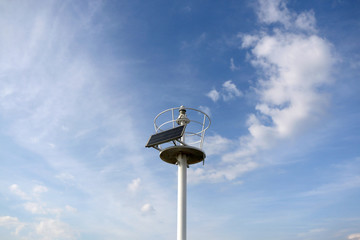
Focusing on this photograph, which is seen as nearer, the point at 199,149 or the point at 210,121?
the point at 199,149

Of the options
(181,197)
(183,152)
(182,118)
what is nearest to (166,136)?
(183,152)

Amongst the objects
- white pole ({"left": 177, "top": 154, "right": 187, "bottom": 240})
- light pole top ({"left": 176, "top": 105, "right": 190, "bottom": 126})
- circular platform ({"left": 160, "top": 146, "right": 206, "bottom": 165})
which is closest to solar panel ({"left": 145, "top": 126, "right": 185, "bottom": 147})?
circular platform ({"left": 160, "top": 146, "right": 206, "bottom": 165})

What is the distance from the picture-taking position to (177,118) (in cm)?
2772

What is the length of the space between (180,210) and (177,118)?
332 inches

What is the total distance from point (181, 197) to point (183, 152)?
12.8 feet

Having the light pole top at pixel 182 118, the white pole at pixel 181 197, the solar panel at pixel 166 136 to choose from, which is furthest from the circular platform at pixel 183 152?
the light pole top at pixel 182 118

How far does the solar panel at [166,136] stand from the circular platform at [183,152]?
116cm

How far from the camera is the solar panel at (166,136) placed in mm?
24083

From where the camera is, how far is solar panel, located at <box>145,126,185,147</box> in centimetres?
2408

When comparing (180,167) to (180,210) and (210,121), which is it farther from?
(210,121)

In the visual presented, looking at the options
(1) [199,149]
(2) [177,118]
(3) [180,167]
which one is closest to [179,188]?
(3) [180,167]

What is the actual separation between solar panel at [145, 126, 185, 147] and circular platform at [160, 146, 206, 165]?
3.82ft

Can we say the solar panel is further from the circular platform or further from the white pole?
the white pole

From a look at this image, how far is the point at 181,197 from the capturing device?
24750 millimetres
